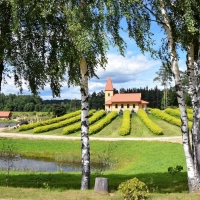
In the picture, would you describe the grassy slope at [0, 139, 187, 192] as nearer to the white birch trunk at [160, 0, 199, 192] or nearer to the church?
the white birch trunk at [160, 0, 199, 192]

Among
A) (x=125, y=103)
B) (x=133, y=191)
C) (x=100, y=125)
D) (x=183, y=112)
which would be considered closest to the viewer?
(x=133, y=191)

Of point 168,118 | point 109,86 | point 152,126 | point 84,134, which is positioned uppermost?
point 109,86

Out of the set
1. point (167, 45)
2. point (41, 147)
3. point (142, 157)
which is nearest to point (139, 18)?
point (167, 45)

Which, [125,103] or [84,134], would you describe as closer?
[84,134]

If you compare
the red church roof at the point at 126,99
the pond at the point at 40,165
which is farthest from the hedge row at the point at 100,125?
the pond at the point at 40,165

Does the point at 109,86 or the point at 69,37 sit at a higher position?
the point at 109,86

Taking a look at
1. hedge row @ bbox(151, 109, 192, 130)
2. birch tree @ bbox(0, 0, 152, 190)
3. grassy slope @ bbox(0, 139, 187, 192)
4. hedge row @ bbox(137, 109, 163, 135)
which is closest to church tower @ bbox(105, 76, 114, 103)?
hedge row @ bbox(151, 109, 192, 130)

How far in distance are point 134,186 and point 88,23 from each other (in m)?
4.71

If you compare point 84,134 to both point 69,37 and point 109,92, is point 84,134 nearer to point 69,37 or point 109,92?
point 69,37

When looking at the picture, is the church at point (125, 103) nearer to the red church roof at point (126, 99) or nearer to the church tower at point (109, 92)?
the red church roof at point (126, 99)

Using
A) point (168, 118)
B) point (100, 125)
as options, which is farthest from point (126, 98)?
point (100, 125)

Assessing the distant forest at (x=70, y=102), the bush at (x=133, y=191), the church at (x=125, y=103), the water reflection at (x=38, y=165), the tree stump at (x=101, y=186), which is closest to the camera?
the bush at (x=133, y=191)

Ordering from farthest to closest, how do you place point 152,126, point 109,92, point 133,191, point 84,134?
point 109,92
point 152,126
point 84,134
point 133,191

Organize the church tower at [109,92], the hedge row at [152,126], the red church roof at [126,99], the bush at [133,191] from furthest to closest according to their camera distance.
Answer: the church tower at [109,92]
the red church roof at [126,99]
the hedge row at [152,126]
the bush at [133,191]
